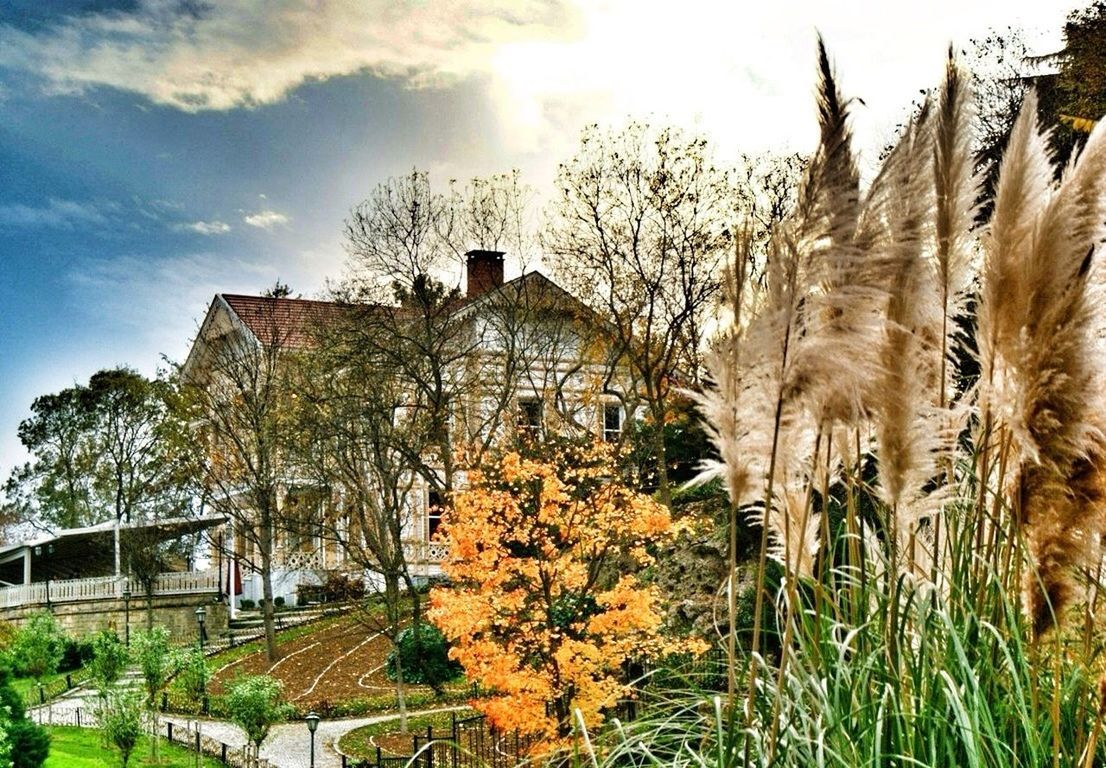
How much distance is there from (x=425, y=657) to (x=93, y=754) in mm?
5563

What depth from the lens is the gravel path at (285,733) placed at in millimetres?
15555

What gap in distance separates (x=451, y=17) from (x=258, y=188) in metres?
9.76

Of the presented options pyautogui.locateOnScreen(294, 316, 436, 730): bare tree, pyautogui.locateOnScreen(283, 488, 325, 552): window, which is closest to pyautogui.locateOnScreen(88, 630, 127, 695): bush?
pyautogui.locateOnScreen(294, 316, 436, 730): bare tree

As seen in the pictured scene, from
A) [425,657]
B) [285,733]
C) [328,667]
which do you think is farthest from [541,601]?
[328,667]

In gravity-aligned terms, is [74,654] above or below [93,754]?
above

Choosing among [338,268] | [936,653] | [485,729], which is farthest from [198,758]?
[936,653]

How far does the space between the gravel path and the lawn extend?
1.70ft

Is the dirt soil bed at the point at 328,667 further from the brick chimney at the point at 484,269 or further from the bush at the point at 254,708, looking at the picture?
the brick chimney at the point at 484,269

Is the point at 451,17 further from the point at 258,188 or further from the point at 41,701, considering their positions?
the point at 41,701

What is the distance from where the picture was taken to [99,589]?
2981cm

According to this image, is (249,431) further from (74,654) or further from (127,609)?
(74,654)

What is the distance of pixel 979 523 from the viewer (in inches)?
103

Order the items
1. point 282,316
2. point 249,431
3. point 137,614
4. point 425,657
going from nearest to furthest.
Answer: point 425,657, point 249,431, point 137,614, point 282,316

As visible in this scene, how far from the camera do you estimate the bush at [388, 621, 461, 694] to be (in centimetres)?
1886
